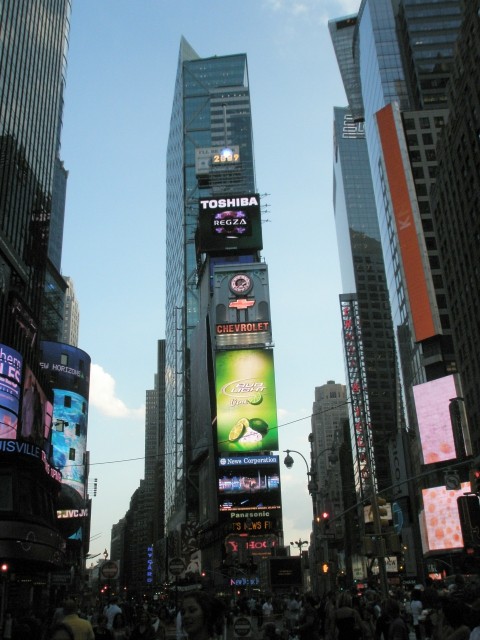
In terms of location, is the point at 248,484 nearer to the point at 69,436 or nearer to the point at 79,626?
the point at 69,436

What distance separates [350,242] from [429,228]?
3416 inches

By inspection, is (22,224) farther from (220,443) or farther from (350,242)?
(350,242)

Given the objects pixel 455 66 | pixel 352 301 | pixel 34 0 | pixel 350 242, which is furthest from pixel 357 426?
pixel 34 0

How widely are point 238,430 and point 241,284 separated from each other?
1049 inches

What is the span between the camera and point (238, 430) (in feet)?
334

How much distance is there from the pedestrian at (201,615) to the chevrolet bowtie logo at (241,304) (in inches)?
4265

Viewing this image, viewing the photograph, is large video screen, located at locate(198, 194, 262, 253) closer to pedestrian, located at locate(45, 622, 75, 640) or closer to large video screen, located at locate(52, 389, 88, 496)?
large video screen, located at locate(52, 389, 88, 496)

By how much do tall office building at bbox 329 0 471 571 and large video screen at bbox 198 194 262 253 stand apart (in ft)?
75.1

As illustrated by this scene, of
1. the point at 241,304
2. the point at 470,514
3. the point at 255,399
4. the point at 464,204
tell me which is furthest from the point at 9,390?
the point at 241,304

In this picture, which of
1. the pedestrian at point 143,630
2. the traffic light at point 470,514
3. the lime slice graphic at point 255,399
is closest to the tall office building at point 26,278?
the pedestrian at point 143,630

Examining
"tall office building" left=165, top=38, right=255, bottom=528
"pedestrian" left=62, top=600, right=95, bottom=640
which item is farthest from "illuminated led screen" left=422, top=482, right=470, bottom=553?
"pedestrian" left=62, top=600, right=95, bottom=640

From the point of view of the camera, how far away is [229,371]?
346 ft

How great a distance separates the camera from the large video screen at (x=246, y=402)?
3979 inches

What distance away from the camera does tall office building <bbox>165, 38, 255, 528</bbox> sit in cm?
16012
